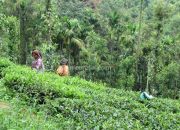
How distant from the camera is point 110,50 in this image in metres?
41.0

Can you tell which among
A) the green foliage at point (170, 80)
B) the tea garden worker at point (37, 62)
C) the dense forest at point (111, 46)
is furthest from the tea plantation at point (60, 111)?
the green foliage at point (170, 80)

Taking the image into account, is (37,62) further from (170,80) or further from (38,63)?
(170,80)

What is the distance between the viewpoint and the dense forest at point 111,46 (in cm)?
3703

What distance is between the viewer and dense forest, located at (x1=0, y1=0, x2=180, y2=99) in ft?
121

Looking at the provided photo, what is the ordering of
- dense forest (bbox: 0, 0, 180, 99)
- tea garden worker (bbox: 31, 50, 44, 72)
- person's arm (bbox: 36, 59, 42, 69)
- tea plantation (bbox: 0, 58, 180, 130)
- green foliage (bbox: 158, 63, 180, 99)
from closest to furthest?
tea plantation (bbox: 0, 58, 180, 130) < tea garden worker (bbox: 31, 50, 44, 72) < person's arm (bbox: 36, 59, 42, 69) < dense forest (bbox: 0, 0, 180, 99) < green foliage (bbox: 158, 63, 180, 99)

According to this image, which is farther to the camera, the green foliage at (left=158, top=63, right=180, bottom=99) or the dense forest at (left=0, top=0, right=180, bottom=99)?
the green foliage at (left=158, top=63, right=180, bottom=99)

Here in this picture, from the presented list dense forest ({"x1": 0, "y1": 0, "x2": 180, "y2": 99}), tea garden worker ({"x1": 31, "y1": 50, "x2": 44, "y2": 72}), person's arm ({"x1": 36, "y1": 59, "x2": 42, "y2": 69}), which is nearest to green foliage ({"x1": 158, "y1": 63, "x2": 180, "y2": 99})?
dense forest ({"x1": 0, "y1": 0, "x2": 180, "y2": 99})

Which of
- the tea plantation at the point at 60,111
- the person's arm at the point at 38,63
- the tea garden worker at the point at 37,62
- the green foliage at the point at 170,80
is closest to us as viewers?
the tea plantation at the point at 60,111

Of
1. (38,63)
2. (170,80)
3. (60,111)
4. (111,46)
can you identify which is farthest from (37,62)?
(111,46)

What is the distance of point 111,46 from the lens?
40875 millimetres

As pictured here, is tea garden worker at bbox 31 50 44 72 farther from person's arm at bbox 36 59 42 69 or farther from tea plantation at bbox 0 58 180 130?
tea plantation at bbox 0 58 180 130

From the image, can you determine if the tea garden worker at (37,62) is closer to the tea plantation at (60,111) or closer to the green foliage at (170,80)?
the tea plantation at (60,111)

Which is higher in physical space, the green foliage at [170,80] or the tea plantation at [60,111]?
the tea plantation at [60,111]

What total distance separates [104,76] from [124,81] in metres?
2.23
